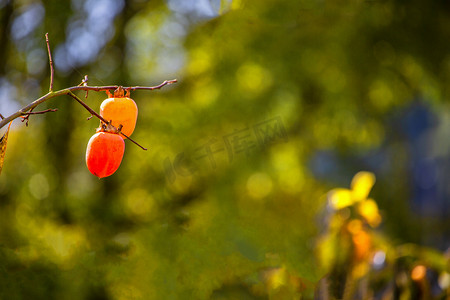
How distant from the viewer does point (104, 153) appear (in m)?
0.24

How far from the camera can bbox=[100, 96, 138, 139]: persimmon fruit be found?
263 mm

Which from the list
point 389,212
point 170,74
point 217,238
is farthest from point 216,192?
point 389,212

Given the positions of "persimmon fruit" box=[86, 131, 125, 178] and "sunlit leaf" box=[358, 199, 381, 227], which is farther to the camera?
"sunlit leaf" box=[358, 199, 381, 227]

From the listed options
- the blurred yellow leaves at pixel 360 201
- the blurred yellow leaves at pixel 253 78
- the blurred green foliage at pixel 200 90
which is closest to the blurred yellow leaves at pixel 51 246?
the blurred green foliage at pixel 200 90

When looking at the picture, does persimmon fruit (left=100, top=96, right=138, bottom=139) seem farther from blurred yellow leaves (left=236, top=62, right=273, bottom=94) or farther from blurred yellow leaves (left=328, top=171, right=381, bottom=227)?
blurred yellow leaves (left=236, top=62, right=273, bottom=94)

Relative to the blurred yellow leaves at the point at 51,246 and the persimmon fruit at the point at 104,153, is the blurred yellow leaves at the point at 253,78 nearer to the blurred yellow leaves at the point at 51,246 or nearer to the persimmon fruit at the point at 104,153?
the blurred yellow leaves at the point at 51,246

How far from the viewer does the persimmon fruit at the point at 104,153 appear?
0.80 ft

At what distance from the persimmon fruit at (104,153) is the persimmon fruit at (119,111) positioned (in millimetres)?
18

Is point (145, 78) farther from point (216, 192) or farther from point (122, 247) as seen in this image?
point (122, 247)

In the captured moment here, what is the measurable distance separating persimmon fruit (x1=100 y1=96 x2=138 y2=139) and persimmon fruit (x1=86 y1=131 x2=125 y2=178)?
2cm

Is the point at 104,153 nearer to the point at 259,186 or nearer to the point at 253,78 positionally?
the point at 253,78

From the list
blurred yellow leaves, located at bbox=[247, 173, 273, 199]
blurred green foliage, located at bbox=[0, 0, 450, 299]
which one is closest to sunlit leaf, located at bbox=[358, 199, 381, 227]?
blurred green foliage, located at bbox=[0, 0, 450, 299]

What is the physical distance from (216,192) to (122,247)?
51cm

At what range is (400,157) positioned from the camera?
2670 millimetres
